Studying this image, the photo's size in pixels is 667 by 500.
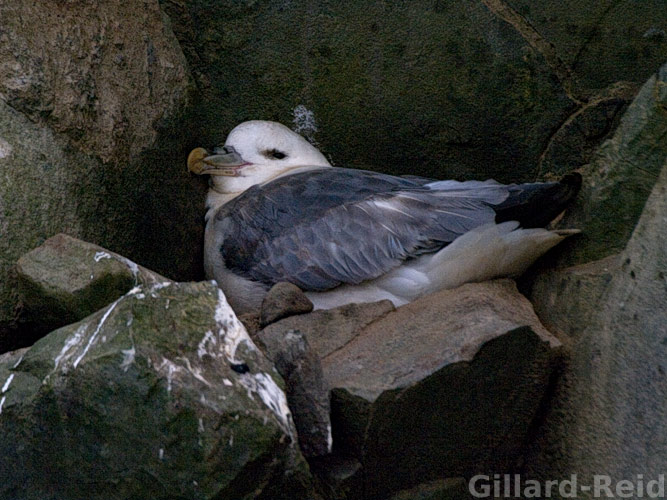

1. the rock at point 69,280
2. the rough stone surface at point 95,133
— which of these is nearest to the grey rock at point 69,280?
the rock at point 69,280

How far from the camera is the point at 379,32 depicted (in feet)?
12.2

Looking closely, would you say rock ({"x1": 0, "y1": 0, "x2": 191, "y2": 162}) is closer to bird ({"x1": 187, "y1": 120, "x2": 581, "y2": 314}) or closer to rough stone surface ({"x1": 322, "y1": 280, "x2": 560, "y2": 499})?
bird ({"x1": 187, "y1": 120, "x2": 581, "y2": 314})

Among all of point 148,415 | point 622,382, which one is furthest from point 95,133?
point 622,382

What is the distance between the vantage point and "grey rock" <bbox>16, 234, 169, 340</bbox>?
260cm

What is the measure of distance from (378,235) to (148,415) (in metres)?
1.34

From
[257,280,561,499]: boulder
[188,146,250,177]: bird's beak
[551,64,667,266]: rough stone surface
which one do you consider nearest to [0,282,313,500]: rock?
[257,280,561,499]: boulder

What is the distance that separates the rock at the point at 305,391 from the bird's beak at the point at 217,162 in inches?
56.1

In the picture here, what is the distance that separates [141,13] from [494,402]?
6.22 ft

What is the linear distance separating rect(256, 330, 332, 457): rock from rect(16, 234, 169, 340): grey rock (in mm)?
512

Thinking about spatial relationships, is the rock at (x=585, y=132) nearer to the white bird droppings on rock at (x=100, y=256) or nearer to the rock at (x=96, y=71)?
the rock at (x=96, y=71)

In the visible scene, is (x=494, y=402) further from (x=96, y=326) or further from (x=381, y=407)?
(x=96, y=326)

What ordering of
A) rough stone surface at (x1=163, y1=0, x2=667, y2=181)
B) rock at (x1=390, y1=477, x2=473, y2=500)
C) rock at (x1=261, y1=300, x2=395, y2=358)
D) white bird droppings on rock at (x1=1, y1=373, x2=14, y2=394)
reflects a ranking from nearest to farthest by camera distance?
white bird droppings on rock at (x1=1, y1=373, x2=14, y2=394), rock at (x1=390, y1=477, x2=473, y2=500), rock at (x1=261, y1=300, x2=395, y2=358), rough stone surface at (x1=163, y1=0, x2=667, y2=181)

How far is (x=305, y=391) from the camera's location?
2.31 meters

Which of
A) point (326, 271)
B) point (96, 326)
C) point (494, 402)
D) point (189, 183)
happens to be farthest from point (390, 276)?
point (96, 326)
